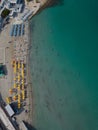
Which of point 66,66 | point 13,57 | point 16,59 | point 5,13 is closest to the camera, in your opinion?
point 66,66

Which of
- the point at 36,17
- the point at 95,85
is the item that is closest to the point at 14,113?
the point at 95,85

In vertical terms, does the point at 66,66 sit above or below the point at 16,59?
below

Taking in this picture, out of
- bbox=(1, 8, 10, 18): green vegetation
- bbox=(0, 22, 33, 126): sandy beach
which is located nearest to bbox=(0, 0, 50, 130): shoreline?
bbox=(0, 22, 33, 126): sandy beach

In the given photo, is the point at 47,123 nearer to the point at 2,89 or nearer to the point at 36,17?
the point at 2,89

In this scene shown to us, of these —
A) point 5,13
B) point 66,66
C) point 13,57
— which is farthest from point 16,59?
point 5,13

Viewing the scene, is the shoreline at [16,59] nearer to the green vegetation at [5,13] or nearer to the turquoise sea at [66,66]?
the turquoise sea at [66,66]

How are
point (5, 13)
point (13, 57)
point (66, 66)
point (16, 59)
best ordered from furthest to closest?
point (5, 13), point (13, 57), point (16, 59), point (66, 66)

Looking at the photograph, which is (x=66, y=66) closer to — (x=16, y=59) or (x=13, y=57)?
(x=16, y=59)

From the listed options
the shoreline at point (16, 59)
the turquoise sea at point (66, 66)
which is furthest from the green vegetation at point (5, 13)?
the turquoise sea at point (66, 66)

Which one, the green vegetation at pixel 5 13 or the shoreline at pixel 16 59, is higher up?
the green vegetation at pixel 5 13
